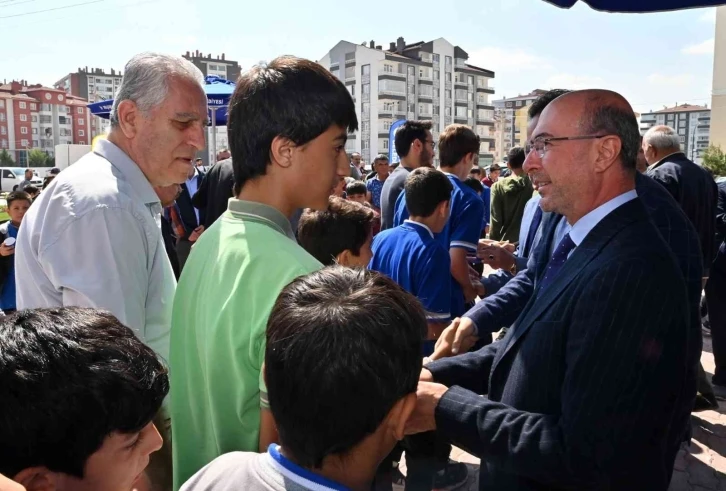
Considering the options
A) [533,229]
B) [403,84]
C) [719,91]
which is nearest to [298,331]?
[533,229]

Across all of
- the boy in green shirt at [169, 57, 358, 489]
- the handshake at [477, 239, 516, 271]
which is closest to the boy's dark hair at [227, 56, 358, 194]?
the boy in green shirt at [169, 57, 358, 489]

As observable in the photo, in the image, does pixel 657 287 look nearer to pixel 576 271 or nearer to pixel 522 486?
pixel 576 271

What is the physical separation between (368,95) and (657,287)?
9401 cm

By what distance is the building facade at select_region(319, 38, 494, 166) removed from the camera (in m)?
91.0

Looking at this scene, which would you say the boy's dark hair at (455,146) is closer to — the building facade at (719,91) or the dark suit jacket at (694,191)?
the dark suit jacket at (694,191)

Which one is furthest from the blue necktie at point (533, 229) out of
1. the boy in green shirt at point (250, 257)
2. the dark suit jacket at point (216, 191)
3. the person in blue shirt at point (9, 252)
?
the person in blue shirt at point (9, 252)

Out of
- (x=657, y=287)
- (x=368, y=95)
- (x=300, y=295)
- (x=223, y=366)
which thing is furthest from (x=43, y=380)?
(x=368, y=95)

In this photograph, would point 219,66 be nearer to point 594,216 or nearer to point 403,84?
point 403,84

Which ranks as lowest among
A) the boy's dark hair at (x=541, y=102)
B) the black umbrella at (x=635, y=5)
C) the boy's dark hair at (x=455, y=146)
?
the boy's dark hair at (x=455, y=146)

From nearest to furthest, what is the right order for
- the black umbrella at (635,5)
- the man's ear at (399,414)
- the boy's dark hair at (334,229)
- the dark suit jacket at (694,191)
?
the man's ear at (399,414) < the black umbrella at (635,5) < the boy's dark hair at (334,229) < the dark suit jacket at (694,191)

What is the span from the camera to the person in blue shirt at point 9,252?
529 cm

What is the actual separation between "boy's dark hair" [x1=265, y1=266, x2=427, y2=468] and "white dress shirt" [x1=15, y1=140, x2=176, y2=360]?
88 centimetres

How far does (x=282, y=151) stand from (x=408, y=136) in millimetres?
4346

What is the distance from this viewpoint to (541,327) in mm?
1530
